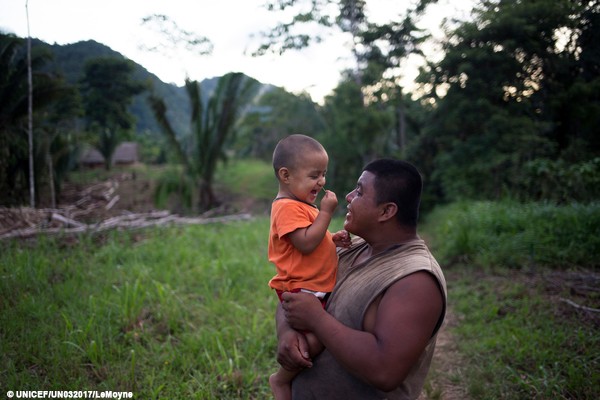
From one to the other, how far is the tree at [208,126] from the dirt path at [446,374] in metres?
8.80

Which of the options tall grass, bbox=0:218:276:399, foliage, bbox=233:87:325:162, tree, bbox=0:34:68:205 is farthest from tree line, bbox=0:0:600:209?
foliage, bbox=233:87:325:162

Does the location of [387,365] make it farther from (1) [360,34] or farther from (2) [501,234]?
(1) [360,34]

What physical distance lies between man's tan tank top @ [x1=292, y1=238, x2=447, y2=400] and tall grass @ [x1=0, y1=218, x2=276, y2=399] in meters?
1.49

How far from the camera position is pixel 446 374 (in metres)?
3.27

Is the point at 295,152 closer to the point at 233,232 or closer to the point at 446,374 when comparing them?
the point at 446,374

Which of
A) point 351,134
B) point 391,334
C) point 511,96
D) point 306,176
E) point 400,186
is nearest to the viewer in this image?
point 391,334

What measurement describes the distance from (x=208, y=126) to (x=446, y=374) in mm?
9837

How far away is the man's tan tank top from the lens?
1.38 m

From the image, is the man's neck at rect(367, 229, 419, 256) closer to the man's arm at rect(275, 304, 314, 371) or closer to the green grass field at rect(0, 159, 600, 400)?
the man's arm at rect(275, 304, 314, 371)

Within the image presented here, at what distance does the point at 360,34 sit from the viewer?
47.5ft

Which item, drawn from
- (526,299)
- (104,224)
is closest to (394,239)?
(526,299)

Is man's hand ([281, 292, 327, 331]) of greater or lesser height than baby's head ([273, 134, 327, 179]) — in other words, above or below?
below

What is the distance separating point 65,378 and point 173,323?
102cm

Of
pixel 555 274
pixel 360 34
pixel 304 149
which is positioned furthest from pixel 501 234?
pixel 360 34
